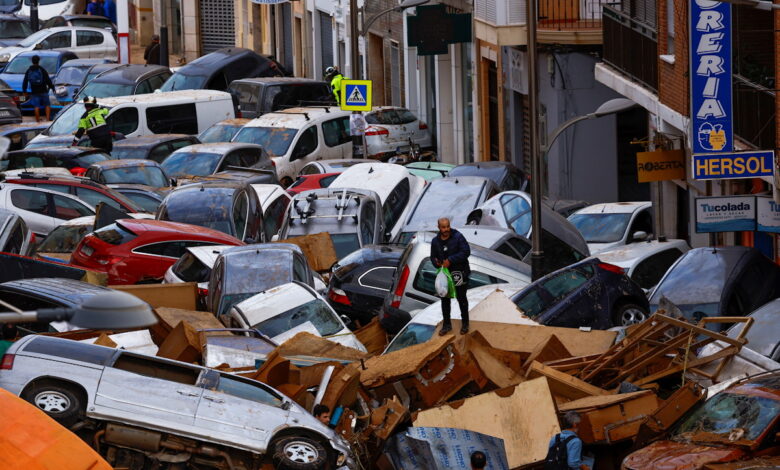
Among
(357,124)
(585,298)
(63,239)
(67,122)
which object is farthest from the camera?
(67,122)

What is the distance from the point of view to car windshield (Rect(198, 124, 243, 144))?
1282 inches

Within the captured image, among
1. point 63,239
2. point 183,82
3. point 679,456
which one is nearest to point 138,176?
point 63,239

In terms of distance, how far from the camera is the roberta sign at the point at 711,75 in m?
18.7

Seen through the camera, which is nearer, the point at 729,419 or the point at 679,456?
the point at 679,456

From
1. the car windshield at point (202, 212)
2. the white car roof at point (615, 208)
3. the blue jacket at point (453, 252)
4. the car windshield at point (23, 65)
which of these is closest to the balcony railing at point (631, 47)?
the white car roof at point (615, 208)

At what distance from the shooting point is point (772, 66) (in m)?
19.6

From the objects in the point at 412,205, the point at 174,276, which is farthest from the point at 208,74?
the point at 174,276

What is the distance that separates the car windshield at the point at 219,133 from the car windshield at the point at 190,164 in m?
3.49

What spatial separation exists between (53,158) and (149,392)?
17.7 m

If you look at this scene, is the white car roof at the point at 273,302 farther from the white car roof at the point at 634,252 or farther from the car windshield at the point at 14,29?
the car windshield at the point at 14,29

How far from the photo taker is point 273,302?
1666cm

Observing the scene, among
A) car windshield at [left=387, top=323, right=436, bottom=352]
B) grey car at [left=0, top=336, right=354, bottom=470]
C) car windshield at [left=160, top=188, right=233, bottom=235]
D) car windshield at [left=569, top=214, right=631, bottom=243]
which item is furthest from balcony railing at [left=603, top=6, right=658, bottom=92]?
grey car at [left=0, top=336, right=354, bottom=470]

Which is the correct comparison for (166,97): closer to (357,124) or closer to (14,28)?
(357,124)

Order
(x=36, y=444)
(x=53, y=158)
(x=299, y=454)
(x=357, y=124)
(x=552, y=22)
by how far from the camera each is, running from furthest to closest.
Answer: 1. (x=357, y=124)
2. (x=552, y=22)
3. (x=53, y=158)
4. (x=299, y=454)
5. (x=36, y=444)
